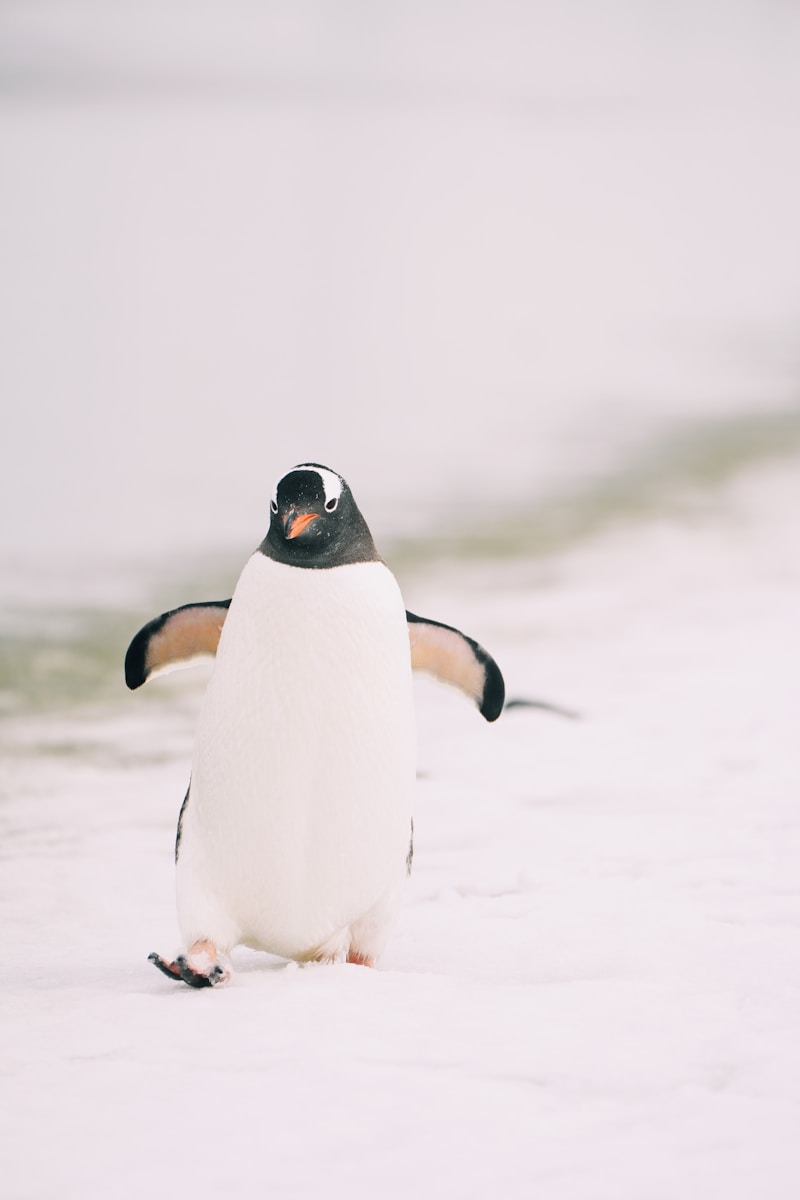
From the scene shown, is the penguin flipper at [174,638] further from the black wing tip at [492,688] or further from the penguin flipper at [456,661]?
the black wing tip at [492,688]

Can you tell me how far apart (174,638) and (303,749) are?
0.37 m

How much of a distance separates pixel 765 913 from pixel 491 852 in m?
0.70

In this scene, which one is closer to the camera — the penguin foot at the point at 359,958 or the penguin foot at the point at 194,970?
the penguin foot at the point at 194,970

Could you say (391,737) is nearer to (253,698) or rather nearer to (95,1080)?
(253,698)

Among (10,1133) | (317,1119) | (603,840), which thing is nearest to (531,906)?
(603,840)

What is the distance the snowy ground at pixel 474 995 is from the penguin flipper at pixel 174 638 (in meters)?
0.48

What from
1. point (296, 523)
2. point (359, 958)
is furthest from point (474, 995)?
point (296, 523)

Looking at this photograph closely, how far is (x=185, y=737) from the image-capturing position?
409cm

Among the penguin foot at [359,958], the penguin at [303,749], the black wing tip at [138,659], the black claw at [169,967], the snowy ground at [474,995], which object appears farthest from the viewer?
the black wing tip at [138,659]

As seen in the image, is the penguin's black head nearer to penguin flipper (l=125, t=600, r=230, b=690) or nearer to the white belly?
the white belly

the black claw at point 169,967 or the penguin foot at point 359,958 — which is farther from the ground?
the black claw at point 169,967

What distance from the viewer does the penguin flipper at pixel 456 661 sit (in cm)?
221

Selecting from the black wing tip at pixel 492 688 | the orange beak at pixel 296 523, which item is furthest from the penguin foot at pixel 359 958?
the orange beak at pixel 296 523

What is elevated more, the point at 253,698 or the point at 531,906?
the point at 253,698
